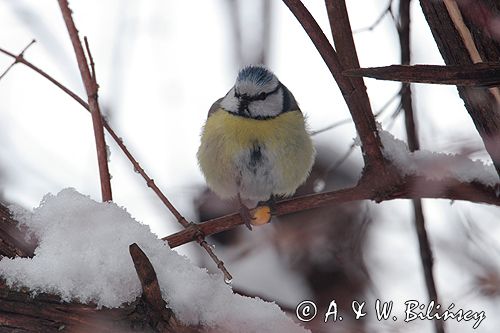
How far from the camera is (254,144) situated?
210cm

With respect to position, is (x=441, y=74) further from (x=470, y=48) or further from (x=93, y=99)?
(x=93, y=99)

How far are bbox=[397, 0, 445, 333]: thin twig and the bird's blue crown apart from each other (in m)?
0.54

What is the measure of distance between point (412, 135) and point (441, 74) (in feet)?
2.62

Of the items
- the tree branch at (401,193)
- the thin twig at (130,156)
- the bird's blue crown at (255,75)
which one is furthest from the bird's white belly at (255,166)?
the thin twig at (130,156)

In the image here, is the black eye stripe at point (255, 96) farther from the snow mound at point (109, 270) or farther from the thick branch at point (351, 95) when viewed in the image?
the snow mound at point (109, 270)

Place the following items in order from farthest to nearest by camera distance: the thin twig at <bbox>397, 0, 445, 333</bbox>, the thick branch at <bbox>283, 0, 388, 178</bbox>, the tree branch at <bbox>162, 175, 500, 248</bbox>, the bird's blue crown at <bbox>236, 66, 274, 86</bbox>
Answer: the bird's blue crown at <bbox>236, 66, 274, 86</bbox>
the thin twig at <bbox>397, 0, 445, 333</bbox>
the tree branch at <bbox>162, 175, 500, 248</bbox>
the thick branch at <bbox>283, 0, 388, 178</bbox>

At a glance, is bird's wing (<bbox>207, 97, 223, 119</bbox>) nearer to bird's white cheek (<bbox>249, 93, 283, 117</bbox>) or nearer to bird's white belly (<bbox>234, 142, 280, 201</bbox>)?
bird's white cheek (<bbox>249, 93, 283, 117</bbox>)

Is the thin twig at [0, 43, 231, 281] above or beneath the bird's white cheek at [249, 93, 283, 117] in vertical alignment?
beneath

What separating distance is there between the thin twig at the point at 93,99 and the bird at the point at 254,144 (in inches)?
33.8

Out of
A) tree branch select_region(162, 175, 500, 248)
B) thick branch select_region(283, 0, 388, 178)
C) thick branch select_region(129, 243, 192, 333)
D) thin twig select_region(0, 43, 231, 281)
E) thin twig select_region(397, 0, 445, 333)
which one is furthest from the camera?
thin twig select_region(397, 0, 445, 333)

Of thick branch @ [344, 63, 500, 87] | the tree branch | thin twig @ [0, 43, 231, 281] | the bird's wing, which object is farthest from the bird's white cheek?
thick branch @ [344, 63, 500, 87]

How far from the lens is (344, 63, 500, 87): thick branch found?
1.03m

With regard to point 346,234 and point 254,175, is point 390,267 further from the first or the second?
point 254,175

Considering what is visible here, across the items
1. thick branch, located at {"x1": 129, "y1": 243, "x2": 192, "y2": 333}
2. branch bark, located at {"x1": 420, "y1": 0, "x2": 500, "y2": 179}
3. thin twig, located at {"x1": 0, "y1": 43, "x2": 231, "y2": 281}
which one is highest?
branch bark, located at {"x1": 420, "y1": 0, "x2": 500, "y2": 179}
